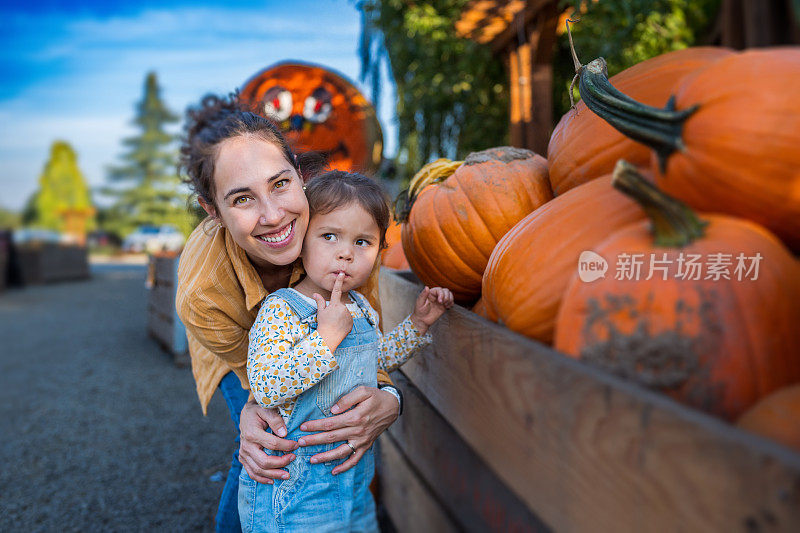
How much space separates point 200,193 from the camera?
153cm

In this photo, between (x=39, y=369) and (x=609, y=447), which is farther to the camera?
(x=39, y=369)

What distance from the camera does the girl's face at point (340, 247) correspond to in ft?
4.52

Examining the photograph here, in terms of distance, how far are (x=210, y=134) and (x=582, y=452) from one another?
1.20 m

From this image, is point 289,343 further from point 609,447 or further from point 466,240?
point 609,447

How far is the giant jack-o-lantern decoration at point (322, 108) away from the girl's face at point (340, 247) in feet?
10.6

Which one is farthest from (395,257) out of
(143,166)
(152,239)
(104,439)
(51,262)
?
(143,166)

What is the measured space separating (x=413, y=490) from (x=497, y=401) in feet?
3.38

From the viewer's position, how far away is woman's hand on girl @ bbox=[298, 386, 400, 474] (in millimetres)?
1317

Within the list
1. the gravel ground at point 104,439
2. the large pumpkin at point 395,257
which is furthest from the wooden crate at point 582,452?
the gravel ground at point 104,439

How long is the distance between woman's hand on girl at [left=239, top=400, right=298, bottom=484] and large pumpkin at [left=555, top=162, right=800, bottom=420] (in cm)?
81

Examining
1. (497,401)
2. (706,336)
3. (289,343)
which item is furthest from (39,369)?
(706,336)

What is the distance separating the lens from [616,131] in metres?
1.08

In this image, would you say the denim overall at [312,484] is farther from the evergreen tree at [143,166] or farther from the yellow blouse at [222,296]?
the evergreen tree at [143,166]

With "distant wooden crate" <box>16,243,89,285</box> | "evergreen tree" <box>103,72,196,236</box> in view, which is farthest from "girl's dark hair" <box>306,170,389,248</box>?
"evergreen tree" <box>103,72,196,236</box>
